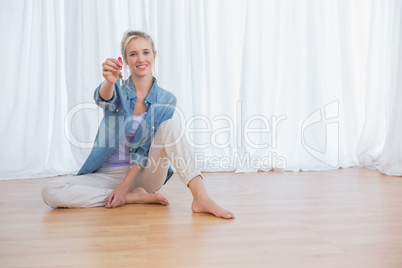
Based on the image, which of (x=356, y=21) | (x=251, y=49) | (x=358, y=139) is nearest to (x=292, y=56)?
(x=251, y=49)

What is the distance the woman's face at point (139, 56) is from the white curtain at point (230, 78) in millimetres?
1133

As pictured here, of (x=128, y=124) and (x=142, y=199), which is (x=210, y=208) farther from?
(x=128, y=124)

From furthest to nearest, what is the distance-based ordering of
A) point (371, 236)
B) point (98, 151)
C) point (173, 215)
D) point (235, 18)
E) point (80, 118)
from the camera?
point (235, 18), point (80, 118), point (98, 151), point (173, 215), point (371, 236)

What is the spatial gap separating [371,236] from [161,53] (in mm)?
2112

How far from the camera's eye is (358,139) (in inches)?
133

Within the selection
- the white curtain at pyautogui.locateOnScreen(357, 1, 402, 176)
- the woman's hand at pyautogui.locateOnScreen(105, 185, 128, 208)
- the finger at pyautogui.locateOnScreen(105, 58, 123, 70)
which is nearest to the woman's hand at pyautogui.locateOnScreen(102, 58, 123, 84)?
the finger at pyautogui.locateOnScreen(105, 58, 123, 70)

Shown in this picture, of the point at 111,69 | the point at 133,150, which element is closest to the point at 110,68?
the point at 111,69

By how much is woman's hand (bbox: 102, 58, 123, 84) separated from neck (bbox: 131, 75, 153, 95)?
316mm

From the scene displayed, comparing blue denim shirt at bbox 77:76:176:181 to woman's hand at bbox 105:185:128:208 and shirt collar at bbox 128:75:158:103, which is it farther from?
woman's hand at bbox 105:185:128:208

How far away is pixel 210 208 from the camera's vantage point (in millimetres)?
1701

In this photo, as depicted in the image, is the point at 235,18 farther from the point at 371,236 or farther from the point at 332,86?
the point at 371,236

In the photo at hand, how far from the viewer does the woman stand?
1782 millimetres

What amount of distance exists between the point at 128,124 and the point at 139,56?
0.31 meters

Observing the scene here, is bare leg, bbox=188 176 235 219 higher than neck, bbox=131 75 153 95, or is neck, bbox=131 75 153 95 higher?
neck, bbox=131 75 153 95
